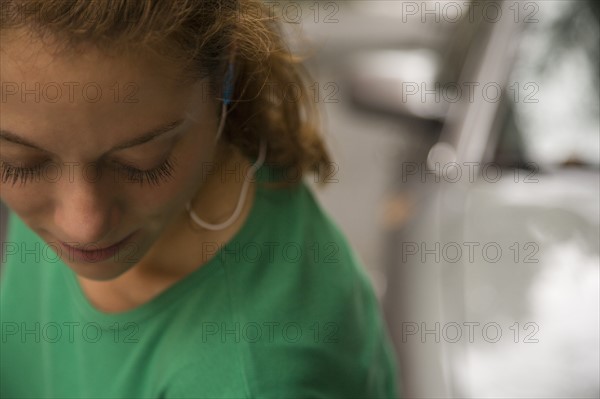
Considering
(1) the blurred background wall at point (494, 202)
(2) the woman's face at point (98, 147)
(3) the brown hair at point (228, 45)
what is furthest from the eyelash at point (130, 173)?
(1) the blurred background wall at point (494, 202)

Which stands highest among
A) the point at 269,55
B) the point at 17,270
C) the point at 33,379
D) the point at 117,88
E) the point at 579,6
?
the point at 579,6

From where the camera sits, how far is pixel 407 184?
2723 mm

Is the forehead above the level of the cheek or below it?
above

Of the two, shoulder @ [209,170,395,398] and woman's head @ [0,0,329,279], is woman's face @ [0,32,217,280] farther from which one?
shoulder @ [209,170,395,398]

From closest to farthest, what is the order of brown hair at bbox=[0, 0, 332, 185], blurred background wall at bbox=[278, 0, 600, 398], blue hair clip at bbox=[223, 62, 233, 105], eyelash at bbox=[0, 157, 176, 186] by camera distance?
1. brown hair at bbox=[0, 0, 332, 185]
2. eyelash at bbox=[0, 157, 176, 186]
3. blue hair clip at bbox=[223, 62, 233, 105]
4. blurred background wall at bbox=[278, 0, 600, 398]

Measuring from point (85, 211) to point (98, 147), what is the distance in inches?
3.8

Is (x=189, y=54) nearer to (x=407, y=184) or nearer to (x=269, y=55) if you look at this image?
(x=269, y=55)

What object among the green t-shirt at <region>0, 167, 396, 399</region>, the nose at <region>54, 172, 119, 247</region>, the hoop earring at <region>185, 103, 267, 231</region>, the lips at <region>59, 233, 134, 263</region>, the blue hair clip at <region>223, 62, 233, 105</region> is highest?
the blue hair clip at <region>223, 62, 233, 105</region>

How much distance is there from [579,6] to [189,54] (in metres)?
1.81

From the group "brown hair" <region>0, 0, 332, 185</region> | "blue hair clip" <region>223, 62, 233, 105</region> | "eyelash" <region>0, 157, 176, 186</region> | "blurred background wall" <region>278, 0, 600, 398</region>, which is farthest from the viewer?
"blurred background wall" <region>278, 0, 600, 398</region>

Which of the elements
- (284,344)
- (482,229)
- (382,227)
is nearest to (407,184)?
(382,227)

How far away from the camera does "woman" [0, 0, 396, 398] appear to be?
1.14 metres

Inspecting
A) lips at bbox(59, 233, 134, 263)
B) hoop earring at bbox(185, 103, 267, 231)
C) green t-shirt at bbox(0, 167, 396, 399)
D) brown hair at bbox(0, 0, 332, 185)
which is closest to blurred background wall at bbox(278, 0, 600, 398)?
brown hair at bbox(0, 0, 332, 185)

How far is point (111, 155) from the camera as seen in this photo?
1.20 m
